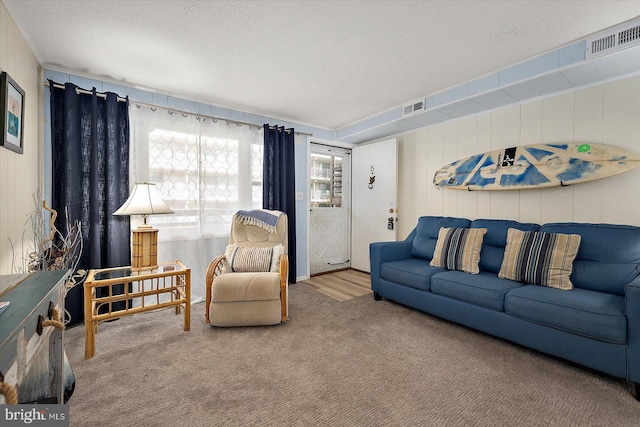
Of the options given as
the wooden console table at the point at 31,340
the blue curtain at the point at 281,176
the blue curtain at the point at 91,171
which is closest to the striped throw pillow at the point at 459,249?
the blue curtain at the point at 281,176

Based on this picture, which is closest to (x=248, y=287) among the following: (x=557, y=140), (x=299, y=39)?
(x=299, y=39)

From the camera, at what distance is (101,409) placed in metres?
1.55

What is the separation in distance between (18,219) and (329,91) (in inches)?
113

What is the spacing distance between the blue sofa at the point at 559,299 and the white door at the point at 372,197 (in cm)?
126

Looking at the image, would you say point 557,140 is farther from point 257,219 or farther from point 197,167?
point 197,167

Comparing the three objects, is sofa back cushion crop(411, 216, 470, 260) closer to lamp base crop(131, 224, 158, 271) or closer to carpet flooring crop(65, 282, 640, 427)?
carpet flooring crop(65, 282, 640, 427)

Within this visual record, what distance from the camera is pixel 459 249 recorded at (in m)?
A: 2.86

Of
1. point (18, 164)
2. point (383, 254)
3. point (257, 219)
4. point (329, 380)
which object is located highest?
point (18, 164)

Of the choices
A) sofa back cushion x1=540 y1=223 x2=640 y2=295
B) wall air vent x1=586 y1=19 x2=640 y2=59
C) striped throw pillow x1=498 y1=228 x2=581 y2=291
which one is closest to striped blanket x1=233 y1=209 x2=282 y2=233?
striped throw pillow x1=498 y1=228 x2=581 y2=291

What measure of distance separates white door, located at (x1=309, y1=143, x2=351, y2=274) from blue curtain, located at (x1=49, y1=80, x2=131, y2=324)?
244cm

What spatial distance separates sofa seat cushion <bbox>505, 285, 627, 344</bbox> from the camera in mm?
1752

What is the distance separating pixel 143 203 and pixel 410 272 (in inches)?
104

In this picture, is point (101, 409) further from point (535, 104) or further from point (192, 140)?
point (535, 104)

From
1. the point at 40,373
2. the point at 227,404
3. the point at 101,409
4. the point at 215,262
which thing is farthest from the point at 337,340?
the point at 40,373
